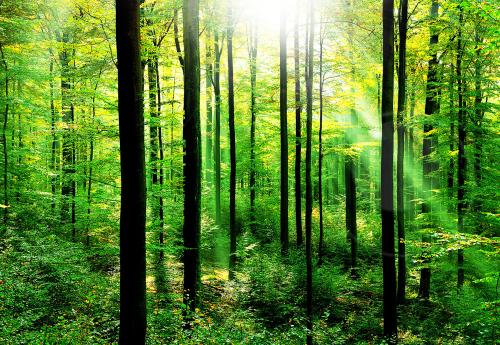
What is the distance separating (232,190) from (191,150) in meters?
7.21

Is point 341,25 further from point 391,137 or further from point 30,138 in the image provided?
point 30,138

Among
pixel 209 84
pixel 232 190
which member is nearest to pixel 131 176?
pixel 232 190

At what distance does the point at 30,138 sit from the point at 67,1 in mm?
7760

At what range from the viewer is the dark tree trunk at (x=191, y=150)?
8367 millimetres

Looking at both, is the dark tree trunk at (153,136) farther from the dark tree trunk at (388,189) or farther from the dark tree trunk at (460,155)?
the dark tree trunk at (460,155)

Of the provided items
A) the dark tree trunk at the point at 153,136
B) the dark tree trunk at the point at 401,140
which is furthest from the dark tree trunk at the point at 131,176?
the dark tree trunk at the point at 401,140

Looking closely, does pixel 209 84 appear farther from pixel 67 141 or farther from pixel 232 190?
pixel 67 141

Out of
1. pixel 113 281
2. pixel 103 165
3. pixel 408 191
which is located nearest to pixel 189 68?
pixel 103 165

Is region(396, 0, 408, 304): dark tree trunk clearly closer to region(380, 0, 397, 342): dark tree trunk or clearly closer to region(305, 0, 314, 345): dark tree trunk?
region(380, 0, 397, 342): dark tree trunk

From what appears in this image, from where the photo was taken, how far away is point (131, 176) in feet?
15.6

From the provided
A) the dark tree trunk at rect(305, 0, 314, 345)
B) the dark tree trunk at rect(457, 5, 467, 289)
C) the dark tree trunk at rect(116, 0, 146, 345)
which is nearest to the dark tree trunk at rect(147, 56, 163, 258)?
the dark tree trunk at rect(305, 0, 314, 345)

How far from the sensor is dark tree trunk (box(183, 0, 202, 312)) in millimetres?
8367

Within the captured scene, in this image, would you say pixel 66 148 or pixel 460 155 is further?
pixel 66 148

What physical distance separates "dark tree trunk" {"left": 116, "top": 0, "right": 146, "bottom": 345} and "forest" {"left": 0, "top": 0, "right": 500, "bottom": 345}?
0.07ft
